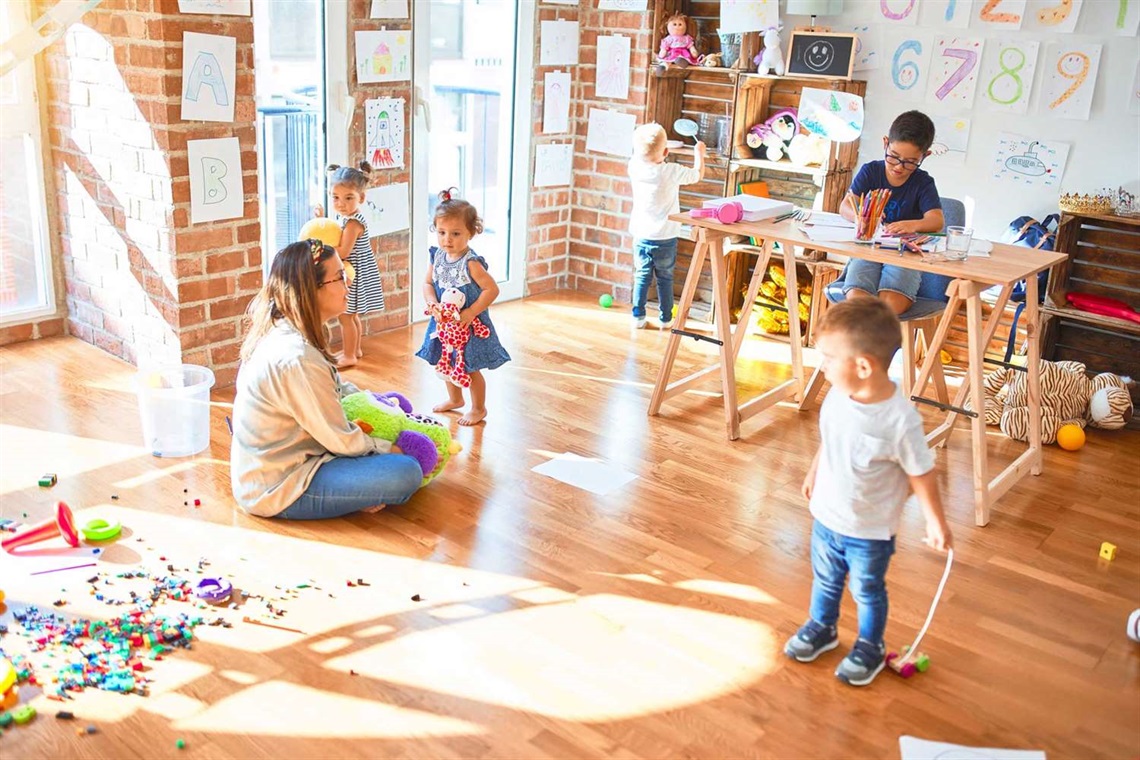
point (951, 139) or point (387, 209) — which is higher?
point (951, 139)

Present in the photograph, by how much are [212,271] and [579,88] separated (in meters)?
2.34

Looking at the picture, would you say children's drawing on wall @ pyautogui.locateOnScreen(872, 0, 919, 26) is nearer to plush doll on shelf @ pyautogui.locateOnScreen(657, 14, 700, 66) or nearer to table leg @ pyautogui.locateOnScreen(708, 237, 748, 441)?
plush doll on shelf @ pyautogui.locateOnScreen(657, 14, 700, 66)

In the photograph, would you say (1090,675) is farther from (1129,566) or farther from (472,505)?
(472,505)

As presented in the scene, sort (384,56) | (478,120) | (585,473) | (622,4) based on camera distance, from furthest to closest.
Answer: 1. (478,120)
2. (622,4)
3. (384,56)
4. (585,473)

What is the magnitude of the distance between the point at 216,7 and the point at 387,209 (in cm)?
118

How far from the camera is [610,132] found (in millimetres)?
5465

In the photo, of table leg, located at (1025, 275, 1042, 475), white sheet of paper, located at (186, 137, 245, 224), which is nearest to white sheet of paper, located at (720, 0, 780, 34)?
table leg, located at (1025, 275, 1042, 475)

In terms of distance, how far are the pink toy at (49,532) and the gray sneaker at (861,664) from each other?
198 centimetres

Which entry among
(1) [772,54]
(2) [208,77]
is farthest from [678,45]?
(2) [208,77]

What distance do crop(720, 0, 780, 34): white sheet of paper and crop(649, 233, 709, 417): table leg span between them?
1451 mm

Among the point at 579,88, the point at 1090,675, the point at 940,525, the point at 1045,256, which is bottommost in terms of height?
the point at 1090,675

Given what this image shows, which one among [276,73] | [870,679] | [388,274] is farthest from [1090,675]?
[276,73]

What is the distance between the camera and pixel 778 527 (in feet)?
10.7

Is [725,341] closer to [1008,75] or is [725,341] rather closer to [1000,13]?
[1008,75]
